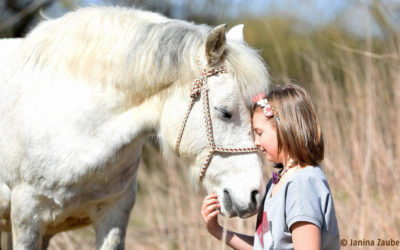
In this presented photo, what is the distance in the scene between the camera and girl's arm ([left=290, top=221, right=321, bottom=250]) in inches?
63.9

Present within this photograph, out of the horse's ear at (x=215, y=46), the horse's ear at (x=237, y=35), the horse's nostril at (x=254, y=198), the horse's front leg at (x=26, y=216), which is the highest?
the horse's ear at (x=215, y=46)

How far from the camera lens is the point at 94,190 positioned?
2438 mm

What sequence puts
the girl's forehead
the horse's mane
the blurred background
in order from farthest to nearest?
the blurred background → the horse's mane → the girl's forehead

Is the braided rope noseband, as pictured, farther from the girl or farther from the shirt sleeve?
the shirt sleeve

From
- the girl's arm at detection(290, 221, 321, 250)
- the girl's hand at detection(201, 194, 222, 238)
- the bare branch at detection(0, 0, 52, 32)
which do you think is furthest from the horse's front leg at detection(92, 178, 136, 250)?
the bare branch at detection(0, 0, 52, 32)

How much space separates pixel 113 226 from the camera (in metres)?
2.56

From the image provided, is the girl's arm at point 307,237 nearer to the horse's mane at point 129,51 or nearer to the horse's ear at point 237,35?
the horse's mane at point 129,51

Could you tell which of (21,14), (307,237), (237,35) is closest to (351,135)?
(237,35)

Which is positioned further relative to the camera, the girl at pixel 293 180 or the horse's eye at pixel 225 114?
the horse's eye at pixel 225 114

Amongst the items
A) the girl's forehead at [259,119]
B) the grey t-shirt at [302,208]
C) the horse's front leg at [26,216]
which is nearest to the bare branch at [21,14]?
the horse's front leg at [26,216]

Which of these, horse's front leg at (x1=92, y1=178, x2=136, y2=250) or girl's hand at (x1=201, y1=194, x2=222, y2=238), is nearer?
girl's hand at (x1=201, y1=194, x2=222, y2=238)

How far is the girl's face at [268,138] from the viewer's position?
6.22ft

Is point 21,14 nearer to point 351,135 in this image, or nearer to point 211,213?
point 351,135

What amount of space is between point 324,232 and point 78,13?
162 cm
